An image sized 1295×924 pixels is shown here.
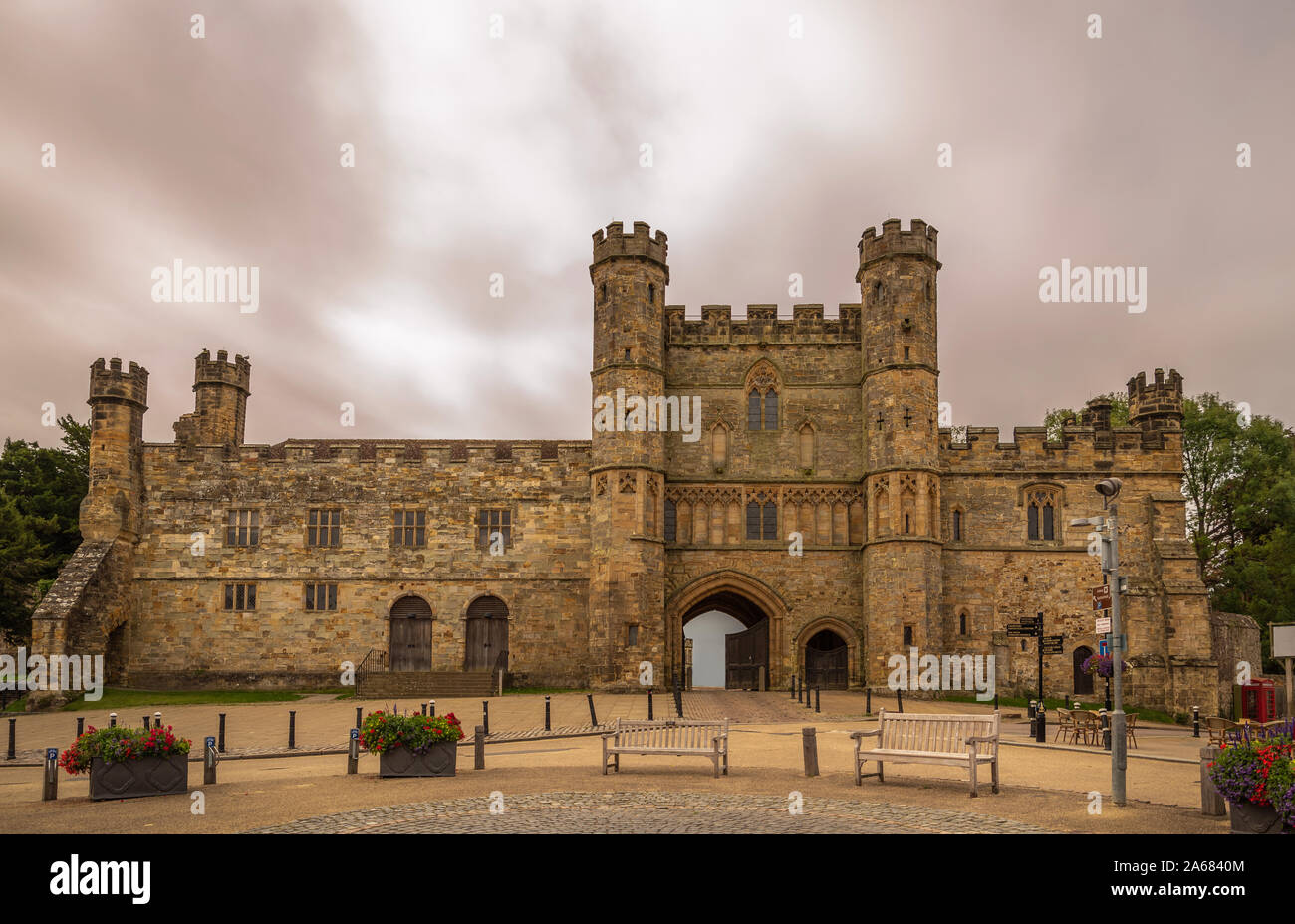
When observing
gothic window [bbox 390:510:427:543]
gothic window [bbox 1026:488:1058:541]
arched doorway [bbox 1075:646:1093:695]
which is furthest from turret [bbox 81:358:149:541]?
arched doorway [bbox 1075:646:1093:695]

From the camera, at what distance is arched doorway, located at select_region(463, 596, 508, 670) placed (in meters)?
34.4

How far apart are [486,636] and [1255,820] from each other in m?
27.8

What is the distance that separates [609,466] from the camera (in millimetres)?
32781

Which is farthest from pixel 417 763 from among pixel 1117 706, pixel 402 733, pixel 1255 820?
pixel 1255 820

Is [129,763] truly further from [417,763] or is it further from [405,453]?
[405,453]

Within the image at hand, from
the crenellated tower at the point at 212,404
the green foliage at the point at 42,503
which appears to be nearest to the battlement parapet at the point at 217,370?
the crenellated tower at the point at 212,404

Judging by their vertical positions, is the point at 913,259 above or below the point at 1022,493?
above

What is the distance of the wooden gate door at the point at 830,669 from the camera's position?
1309 inches

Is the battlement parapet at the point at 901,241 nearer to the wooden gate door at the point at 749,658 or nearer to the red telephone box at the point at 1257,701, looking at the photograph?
the wooden gate door at the point at 749,658

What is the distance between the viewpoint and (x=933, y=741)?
43.2 feet

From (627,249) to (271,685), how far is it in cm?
1944
